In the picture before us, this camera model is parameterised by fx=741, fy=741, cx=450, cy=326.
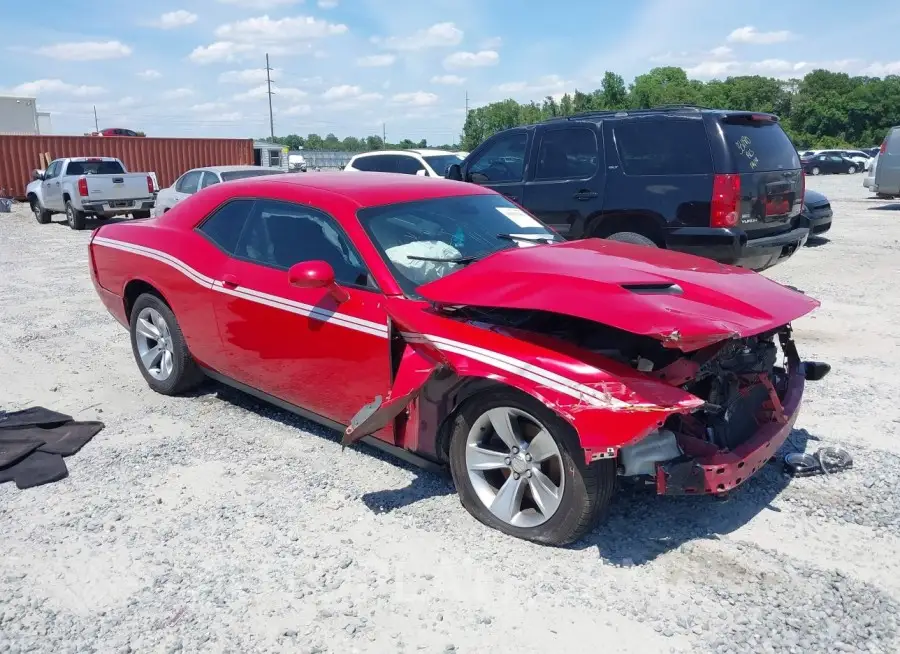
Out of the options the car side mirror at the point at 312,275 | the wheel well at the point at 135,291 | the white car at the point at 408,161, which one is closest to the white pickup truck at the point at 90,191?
the white car at the point at 408,161

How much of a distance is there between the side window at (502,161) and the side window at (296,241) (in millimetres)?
4211

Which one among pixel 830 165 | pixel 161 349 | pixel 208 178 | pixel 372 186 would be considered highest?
pixel 830 165

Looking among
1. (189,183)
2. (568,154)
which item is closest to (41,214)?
(189,183)

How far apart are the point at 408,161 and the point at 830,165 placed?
35.3 meters

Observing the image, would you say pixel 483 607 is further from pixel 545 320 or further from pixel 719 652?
pixel 545 320

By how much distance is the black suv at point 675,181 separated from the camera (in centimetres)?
662

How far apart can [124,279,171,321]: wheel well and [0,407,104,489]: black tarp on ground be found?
946mm

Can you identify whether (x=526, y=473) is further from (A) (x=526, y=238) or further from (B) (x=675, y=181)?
(B) (x=675, y=181)

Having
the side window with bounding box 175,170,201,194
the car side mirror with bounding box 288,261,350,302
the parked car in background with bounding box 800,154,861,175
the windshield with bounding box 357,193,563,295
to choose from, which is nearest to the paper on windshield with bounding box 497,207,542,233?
the windshield with bounding box 357,193,563,295

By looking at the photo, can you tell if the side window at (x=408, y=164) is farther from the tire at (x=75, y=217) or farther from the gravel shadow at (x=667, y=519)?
the gravel shadow at (x=667, y=519)

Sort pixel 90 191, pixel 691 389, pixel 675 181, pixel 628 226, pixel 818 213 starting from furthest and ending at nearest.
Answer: pixel 90 191 → pixel 818 213 → pixel 628 226 → pixel 675 181 → pixel 691 389

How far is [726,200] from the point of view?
656cm

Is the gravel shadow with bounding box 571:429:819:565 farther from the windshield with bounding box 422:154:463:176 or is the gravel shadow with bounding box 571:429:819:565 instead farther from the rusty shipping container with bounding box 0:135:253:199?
the rusty shipping container with bounding box 0:135:253:199

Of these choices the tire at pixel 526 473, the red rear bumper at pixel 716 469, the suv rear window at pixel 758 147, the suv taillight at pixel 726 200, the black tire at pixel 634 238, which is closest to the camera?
the red rear bumper at pixel 716 469
